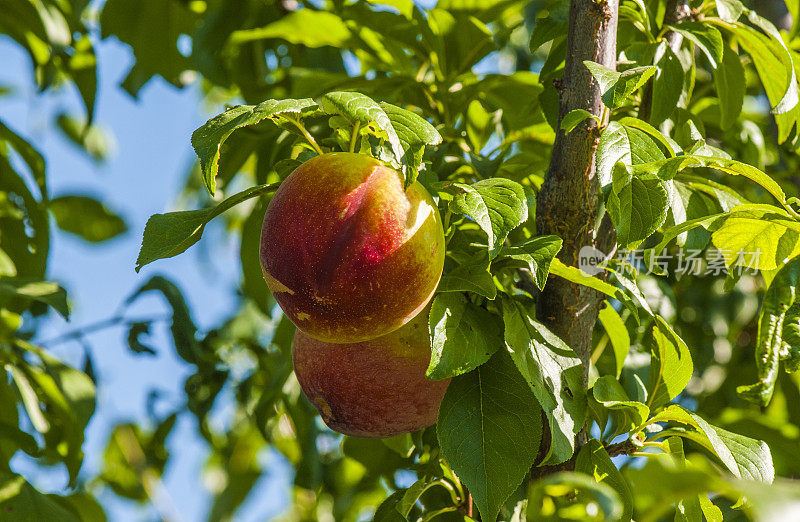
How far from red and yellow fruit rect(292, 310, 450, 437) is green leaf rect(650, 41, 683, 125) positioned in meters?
0.53

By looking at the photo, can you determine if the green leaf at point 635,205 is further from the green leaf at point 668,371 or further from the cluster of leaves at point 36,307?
the cluster of leaves at point 36,307

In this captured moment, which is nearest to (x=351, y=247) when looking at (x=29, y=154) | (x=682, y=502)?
(x=682, y=502)

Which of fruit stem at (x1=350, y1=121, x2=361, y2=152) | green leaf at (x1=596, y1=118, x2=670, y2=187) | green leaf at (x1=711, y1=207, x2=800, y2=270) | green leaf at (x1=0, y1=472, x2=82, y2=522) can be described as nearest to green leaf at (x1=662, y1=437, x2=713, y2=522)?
green leaf at (x1=711, y1=207, x2=800, y2=270)

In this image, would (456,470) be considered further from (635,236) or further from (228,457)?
(228,457)

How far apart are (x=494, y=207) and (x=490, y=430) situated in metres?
0.33

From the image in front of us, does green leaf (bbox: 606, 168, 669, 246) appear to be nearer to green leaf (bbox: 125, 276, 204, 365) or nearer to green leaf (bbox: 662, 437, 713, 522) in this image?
green leaf (bbox: 662, 437, 713, 522)

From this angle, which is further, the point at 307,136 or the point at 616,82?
the point at 307,136

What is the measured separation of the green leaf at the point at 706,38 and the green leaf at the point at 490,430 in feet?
1.97

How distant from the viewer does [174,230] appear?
1.13m

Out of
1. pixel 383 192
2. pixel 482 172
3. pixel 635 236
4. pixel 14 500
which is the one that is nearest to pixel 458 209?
pixel 383 192

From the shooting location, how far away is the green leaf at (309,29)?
183 centimetres

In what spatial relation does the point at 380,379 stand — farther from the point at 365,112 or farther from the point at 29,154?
the point at 29,154

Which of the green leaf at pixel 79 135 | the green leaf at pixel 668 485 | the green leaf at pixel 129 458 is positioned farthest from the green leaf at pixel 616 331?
the green leaf at pixel 79 135

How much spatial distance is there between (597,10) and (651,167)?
0.31 meters
